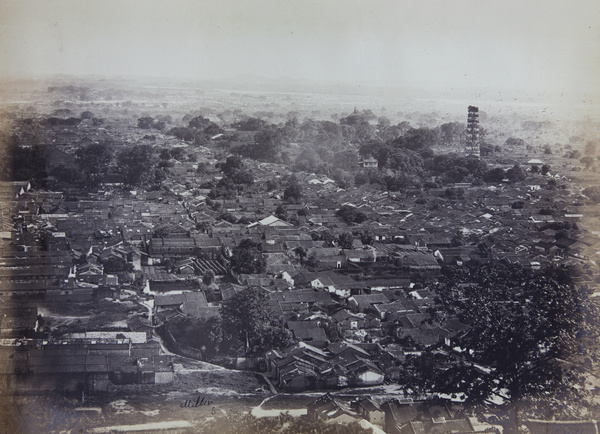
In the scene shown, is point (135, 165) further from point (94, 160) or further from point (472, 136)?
point (472, 136)

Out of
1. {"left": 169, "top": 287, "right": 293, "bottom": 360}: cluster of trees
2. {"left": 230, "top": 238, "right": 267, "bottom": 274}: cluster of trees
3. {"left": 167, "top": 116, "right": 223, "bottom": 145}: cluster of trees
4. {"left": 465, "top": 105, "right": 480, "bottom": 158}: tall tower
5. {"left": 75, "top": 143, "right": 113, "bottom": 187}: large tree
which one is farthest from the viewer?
{"left": 167, "top": 116, "right": 223, "bottom": 145}: cluster of trees

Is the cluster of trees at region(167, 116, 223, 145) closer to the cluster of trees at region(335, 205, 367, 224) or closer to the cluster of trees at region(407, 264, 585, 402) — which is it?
the cluster of trees at region(335, 205, 367, 224)

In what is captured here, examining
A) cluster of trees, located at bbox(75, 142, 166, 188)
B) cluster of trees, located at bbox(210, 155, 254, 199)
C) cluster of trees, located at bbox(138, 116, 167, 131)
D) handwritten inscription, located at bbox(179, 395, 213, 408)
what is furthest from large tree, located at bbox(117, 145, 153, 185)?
handwritten inscription, located at bbox(179, 395, 213, 408)

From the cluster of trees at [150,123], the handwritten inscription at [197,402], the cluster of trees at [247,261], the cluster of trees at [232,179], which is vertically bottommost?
the handwritten inscription at [197,402]

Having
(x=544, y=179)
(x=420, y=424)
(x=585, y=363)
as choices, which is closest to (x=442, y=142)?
(x=544, y=179)

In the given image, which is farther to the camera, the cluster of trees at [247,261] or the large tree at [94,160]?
the large tree at [94,160]

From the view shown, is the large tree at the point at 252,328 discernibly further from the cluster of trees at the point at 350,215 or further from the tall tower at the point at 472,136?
the tall tower at the point at 472,136

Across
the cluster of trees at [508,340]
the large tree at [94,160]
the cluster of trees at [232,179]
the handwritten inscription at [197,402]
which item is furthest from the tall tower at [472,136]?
the handwritten inscription at [197,402]

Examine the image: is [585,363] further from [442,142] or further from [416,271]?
[442,142]
